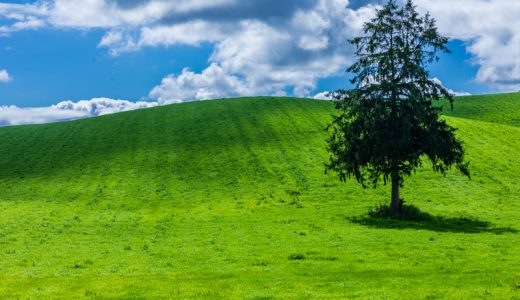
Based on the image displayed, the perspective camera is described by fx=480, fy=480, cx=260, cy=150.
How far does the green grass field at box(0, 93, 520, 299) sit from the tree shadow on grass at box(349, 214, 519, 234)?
210mm

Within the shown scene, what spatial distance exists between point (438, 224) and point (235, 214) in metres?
19.3

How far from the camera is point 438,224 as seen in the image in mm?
40406

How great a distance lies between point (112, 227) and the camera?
42000mm

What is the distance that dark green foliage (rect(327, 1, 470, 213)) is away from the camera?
139 ft

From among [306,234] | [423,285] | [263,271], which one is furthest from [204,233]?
[423,285]

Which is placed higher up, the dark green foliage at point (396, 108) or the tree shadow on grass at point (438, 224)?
the dark green foliage at point (396, 108)

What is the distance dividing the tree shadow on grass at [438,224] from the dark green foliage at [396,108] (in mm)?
3101

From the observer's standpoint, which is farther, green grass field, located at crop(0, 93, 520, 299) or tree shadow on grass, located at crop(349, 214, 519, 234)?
tree shadow on grass, located at crop(349, 214, 519, 234)

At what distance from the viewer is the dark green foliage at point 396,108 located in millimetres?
42281

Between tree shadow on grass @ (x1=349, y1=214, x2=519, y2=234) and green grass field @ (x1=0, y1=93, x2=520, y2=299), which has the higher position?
green grass field @ (x1=0, y1=93, x2=520, y2=299)

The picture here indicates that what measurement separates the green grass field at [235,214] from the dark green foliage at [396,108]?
593cm

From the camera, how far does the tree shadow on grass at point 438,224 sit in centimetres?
3718

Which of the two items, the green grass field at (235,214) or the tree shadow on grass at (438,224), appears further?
the tree shadow on grass at (438,224)

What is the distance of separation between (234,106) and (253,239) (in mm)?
79261
